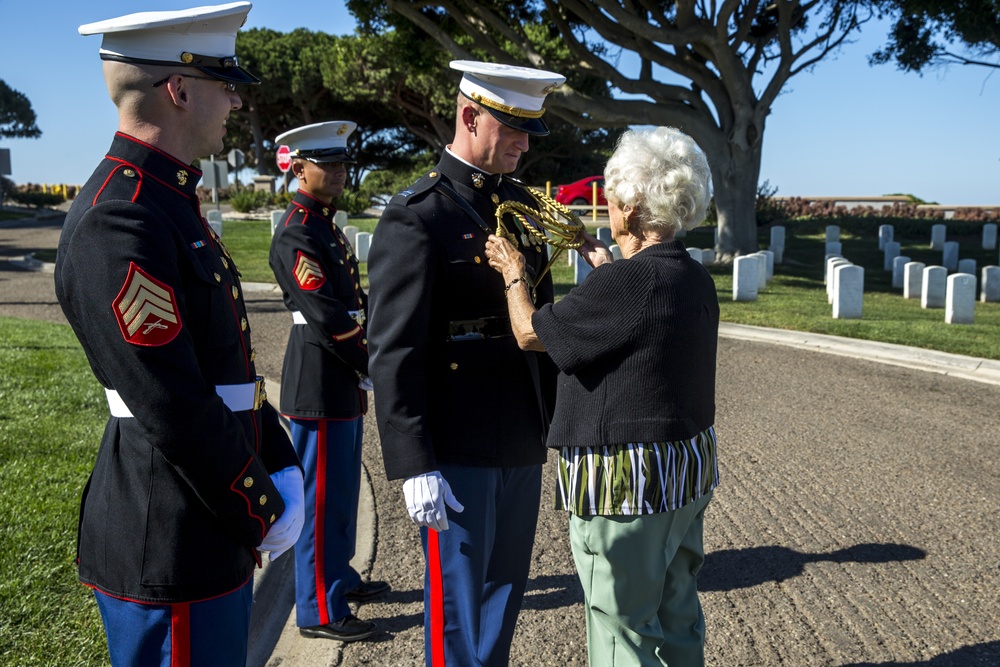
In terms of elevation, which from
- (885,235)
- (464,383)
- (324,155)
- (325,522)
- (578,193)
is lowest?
(325,522)

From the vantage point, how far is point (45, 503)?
471 centimetres

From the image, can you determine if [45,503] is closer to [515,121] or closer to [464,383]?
[464,383]

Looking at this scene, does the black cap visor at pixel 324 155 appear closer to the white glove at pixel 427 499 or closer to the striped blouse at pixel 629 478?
the white glove at pixel 427 499

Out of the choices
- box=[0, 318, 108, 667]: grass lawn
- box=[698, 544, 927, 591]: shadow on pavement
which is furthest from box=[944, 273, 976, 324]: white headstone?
box=[0, 318, 108, 667]: grass lawn

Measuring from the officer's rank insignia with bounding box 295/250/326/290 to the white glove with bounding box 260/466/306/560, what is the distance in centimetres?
174

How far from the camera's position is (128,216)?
1.87 m

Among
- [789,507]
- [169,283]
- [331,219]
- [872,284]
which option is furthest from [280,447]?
[872,284]

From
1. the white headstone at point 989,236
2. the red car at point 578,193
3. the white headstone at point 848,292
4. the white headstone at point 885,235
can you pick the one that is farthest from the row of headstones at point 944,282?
the red car at point 578,193

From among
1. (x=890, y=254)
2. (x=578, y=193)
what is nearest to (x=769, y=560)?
(x=890, y=254)

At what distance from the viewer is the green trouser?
2.61m

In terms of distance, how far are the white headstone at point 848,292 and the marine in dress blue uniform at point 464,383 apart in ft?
33.5

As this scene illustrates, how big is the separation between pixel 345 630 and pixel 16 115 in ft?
195

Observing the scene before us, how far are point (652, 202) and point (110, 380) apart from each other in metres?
1.56

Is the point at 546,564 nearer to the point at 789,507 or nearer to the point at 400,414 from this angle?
the point at 789,507
